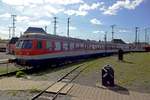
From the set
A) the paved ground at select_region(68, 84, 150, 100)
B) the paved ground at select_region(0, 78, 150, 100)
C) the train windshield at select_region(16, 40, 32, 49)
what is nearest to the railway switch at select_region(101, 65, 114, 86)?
the paved ground at select_region(0, 78, 150, 100)

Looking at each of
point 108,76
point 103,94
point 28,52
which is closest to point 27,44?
point 28,52

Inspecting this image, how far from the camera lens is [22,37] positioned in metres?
23.6

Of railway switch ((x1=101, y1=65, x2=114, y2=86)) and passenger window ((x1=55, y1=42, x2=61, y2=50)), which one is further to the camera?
passenger window ((x1=55, y1=42, x2=61, y2=50))

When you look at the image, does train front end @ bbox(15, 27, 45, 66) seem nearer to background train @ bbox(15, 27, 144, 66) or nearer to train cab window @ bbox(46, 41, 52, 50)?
background train @ bbox(15, 27, 144, 66)

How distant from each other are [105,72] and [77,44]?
21.4 m

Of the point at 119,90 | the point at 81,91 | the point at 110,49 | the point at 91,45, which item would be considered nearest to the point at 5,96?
the point at 81,91

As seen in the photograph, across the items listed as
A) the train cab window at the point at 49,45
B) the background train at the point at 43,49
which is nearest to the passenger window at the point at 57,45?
the background train at the point at 43,49

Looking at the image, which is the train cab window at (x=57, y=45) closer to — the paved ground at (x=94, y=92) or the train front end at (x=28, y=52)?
the train front end at (x=28, y=52)

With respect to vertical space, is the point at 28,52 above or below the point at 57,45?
below

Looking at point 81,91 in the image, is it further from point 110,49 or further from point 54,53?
point 110,49

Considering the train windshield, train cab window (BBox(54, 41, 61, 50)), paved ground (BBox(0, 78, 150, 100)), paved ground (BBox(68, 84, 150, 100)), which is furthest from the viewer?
train cab window (BBox(54, 41, 61, 50))

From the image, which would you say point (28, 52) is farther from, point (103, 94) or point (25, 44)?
point (103, 94)

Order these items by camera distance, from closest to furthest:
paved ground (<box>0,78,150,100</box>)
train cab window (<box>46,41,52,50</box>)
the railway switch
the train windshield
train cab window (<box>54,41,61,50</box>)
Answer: paved ground (<box>0,78,150,100</box>), the railway switch, the train windshield, train cab window (<box>46,41,52,50</box>), train cab window (<box>54,41,61,50</box>)

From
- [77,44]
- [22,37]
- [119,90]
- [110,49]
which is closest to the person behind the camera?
[119,90]
